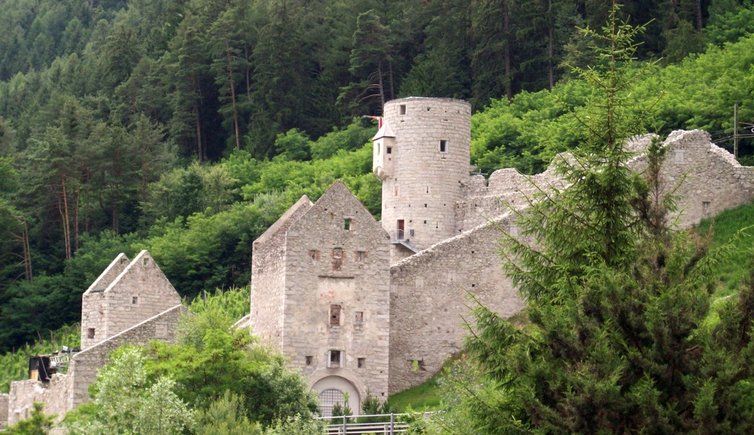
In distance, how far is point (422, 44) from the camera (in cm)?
8756

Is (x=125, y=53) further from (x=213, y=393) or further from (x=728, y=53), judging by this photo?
(x=213, y=393)

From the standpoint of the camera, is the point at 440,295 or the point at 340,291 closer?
the point at 340,291

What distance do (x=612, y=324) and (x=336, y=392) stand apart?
22457 mm

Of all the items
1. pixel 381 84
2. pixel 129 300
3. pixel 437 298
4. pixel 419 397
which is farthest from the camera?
pixel 381 84

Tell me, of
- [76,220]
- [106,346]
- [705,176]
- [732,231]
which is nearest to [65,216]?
[76,220]

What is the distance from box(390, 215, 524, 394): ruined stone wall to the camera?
1934 inches

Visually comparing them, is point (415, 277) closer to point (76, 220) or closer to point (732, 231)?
point (732, 231)

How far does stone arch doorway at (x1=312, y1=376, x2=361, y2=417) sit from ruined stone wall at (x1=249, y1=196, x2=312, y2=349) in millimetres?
1576

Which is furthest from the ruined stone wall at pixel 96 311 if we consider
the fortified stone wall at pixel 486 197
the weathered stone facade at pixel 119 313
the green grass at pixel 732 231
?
the green grass at pixel 732 231

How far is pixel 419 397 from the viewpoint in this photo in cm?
4750

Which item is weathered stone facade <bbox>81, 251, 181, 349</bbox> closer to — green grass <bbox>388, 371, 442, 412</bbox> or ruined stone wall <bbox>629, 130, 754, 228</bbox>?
green grass <bbox>388, 371, 442, 412</bbox>

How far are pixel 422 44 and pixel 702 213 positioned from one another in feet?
124

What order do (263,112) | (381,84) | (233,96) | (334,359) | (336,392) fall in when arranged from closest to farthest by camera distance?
(336,392) < (334,359) < (381,84) < (263,112) < (233,96)

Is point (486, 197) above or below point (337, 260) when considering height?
above
